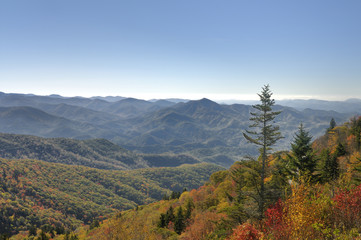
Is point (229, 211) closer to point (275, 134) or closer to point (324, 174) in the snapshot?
point (275, 134)

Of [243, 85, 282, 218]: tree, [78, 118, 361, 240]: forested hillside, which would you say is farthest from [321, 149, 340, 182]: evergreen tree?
[243, 85, 282, 218]: tree

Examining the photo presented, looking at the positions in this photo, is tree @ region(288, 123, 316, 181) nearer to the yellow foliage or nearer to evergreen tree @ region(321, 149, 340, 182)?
evergreen tree @ region(321, 149, 340, 182)

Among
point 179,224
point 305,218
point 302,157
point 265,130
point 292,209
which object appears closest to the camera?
point 305,218

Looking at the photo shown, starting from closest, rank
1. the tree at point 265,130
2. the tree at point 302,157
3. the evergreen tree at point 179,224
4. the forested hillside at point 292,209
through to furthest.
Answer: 1. the forested hillside at point 292,209
2. the tree at point 265,130
3. the tree at point 302,157
4. the evergreen tree at point 179,224

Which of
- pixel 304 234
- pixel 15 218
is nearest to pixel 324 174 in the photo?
pixel 304 234

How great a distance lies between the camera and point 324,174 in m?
24.3

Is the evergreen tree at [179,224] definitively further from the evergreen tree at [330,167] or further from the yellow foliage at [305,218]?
the yellow foliage at [305,218]

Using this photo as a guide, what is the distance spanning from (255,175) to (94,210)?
674ft

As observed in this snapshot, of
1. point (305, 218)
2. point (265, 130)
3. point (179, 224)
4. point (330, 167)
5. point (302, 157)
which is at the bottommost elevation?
point (179, 224)

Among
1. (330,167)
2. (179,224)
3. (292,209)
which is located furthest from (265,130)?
(179,224)

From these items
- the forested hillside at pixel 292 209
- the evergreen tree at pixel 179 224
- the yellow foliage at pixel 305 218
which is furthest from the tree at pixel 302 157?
the evergreen tree at pixel 179 224

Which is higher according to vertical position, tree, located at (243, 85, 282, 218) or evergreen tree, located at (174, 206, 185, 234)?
tree, located at (243, 85, 282, 218)

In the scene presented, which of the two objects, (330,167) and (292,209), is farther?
(330,167)

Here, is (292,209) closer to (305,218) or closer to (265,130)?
(305,218)
